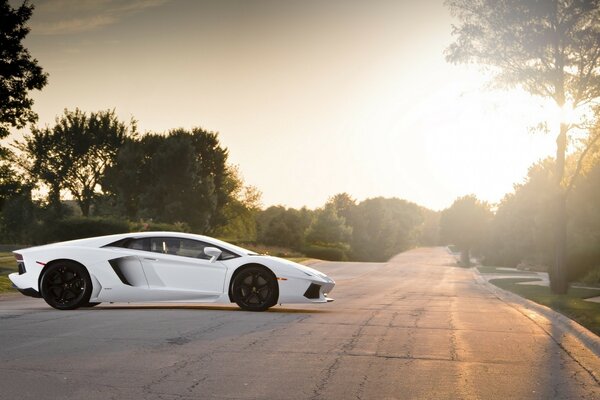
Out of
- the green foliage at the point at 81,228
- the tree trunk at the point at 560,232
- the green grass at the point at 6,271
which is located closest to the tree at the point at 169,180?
the green foliage at the point at 81,228

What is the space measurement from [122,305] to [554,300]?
1156 centimetres

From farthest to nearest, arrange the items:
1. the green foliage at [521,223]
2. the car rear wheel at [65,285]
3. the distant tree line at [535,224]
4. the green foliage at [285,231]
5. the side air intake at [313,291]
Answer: the green foliage at [285,231]
the green foliage at [521,223]
the distant tree line at [535,224]
the side air intake at [313,291]
the car rear wheel at [65,285]

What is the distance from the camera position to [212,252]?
14297mm

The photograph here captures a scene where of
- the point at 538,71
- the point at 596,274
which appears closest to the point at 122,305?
the point at 538,71

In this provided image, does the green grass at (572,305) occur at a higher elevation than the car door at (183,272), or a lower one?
lower

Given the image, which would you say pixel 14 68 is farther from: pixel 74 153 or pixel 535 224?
pixel 74 153

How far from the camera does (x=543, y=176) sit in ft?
197

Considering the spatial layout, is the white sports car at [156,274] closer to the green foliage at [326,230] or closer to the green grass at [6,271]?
the green grass at [6,271]

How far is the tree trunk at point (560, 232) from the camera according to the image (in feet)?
78.4

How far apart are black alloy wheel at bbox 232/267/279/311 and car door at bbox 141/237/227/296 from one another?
1.02ft

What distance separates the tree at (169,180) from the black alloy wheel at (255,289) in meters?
57.9

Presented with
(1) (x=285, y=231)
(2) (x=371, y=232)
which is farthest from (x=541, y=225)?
(2) (x=371, y=232)

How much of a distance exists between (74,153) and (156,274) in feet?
216

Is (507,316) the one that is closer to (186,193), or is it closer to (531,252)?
(531,252)
